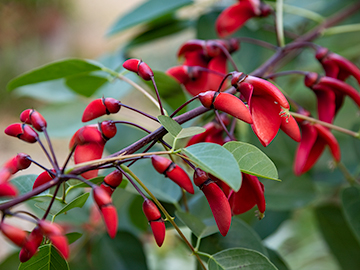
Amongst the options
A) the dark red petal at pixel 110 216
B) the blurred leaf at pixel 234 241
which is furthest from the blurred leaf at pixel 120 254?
the dark red petal at pixel 110 216

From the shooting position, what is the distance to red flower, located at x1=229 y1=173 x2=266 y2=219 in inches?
10.9

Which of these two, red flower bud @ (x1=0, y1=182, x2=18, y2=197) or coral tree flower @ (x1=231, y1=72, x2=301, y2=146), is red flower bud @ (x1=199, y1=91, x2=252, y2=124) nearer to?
coral tree flower @ (x1=231, y1=72, x2=301, y2=146)

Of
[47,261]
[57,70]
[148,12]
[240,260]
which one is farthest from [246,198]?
[148,12]

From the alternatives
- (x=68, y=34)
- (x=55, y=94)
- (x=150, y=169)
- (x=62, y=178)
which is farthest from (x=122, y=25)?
(x=68, y=34)

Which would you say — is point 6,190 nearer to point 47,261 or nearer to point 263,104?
point 47,261

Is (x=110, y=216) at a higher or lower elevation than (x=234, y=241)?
higher

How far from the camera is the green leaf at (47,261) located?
260 mm

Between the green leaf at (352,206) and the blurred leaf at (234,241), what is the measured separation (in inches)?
4.9

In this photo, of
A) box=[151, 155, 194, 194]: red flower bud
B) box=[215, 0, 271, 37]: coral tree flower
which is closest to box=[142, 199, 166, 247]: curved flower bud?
box=[151, 155, 194, 194]: red flower bud

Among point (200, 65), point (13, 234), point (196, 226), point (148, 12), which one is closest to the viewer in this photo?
point (13, 234)

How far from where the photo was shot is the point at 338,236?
51 cm

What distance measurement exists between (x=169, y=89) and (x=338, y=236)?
0.34 m

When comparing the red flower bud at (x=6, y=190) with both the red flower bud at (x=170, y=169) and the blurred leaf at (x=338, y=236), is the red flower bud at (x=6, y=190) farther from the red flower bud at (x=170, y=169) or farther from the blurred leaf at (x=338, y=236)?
the blurred leaf at (x=338, y=236)

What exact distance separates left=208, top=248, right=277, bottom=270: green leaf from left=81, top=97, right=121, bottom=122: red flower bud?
15cm
